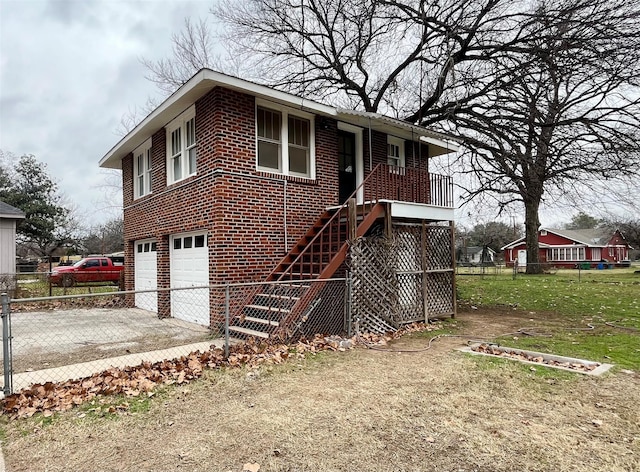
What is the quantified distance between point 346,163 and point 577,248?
46738 millimetres

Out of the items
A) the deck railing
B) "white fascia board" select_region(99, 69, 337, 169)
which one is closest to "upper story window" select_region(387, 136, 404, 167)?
the deck railing

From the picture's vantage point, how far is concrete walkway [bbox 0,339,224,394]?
5008 millimetres

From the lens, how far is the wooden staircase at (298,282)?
6.89 metres

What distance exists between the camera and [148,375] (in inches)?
201

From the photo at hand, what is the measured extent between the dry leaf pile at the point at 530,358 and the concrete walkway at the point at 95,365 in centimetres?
→ 433

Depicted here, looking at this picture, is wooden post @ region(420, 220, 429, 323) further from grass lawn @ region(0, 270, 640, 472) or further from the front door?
grass lawn @ region(0, 270, 640, 472)

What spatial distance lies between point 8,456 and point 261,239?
5.78m

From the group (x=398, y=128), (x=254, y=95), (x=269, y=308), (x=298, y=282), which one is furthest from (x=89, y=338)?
(x=398, y=128)

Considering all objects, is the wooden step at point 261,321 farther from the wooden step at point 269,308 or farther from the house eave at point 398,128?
the house eave at point 398,128

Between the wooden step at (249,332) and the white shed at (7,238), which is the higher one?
the white shed at (7,238)

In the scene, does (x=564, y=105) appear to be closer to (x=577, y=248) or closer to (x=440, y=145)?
(x=440, y=145)

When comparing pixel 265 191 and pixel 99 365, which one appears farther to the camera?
pixel 265 191

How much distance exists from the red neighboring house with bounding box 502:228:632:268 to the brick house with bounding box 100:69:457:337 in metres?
40.4

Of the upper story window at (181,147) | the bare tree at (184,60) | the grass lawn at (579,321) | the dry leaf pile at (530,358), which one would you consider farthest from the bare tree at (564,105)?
the bare tree at (184,60)
